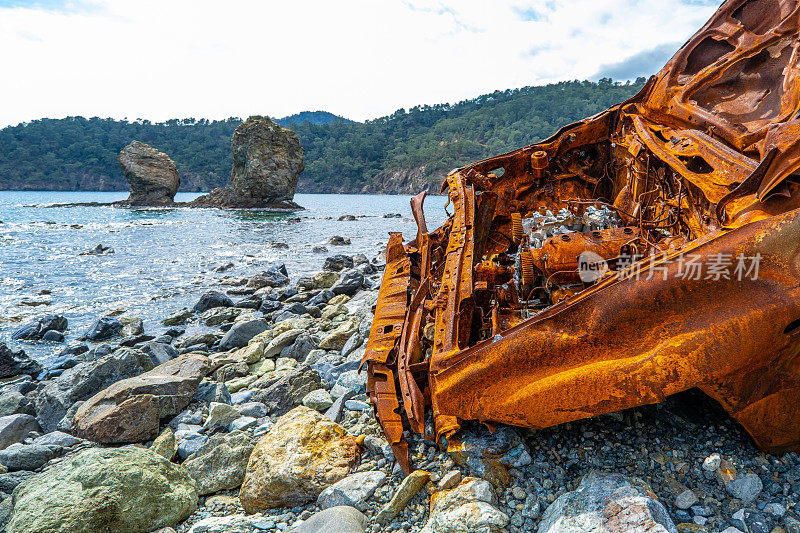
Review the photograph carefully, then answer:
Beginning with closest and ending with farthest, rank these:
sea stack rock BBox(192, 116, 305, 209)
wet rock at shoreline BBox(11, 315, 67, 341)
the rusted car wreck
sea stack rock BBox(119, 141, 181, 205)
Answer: the rusted car wreck → wet rock at shoreline BBox(11, 315, 67, 341) → sea stack rock BBox(192, 116, 305, 209) → sea stack rock BBox(119, 141, 181, 205)

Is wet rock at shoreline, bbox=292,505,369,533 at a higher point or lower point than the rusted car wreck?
lower

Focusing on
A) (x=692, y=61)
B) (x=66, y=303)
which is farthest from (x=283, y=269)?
(x=692, y=61)

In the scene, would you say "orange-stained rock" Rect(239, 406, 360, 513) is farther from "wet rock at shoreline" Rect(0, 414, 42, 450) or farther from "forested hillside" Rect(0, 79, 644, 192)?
"forested hillside" Rect(0, 79, 644, 192)

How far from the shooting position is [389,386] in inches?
116

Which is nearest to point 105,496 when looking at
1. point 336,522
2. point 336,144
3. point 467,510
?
point 336,522

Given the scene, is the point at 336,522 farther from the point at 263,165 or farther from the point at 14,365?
the point at 263,165

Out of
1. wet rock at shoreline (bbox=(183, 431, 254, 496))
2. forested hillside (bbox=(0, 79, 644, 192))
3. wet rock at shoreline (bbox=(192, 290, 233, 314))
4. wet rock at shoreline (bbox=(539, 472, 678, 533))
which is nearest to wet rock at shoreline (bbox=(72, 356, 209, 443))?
wet rock at shoreline (bbox=(183, 431, 254, 496))

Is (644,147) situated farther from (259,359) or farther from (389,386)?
(259,359)

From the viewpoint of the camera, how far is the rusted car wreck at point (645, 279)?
2033 millimetres

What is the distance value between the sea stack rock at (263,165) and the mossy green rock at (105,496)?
42594 millimetres

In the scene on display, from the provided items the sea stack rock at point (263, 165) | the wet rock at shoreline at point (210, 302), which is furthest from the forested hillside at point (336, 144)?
the wet rock at shoreline at point (210, 302)

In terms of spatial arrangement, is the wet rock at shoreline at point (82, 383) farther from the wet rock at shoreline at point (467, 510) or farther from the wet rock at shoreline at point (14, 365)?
the wet rock at shoreline at point (467, 510)

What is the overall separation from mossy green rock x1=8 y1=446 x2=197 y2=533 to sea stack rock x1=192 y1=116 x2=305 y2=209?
42594 millimetres

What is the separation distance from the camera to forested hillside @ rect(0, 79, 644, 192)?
7581 cm
